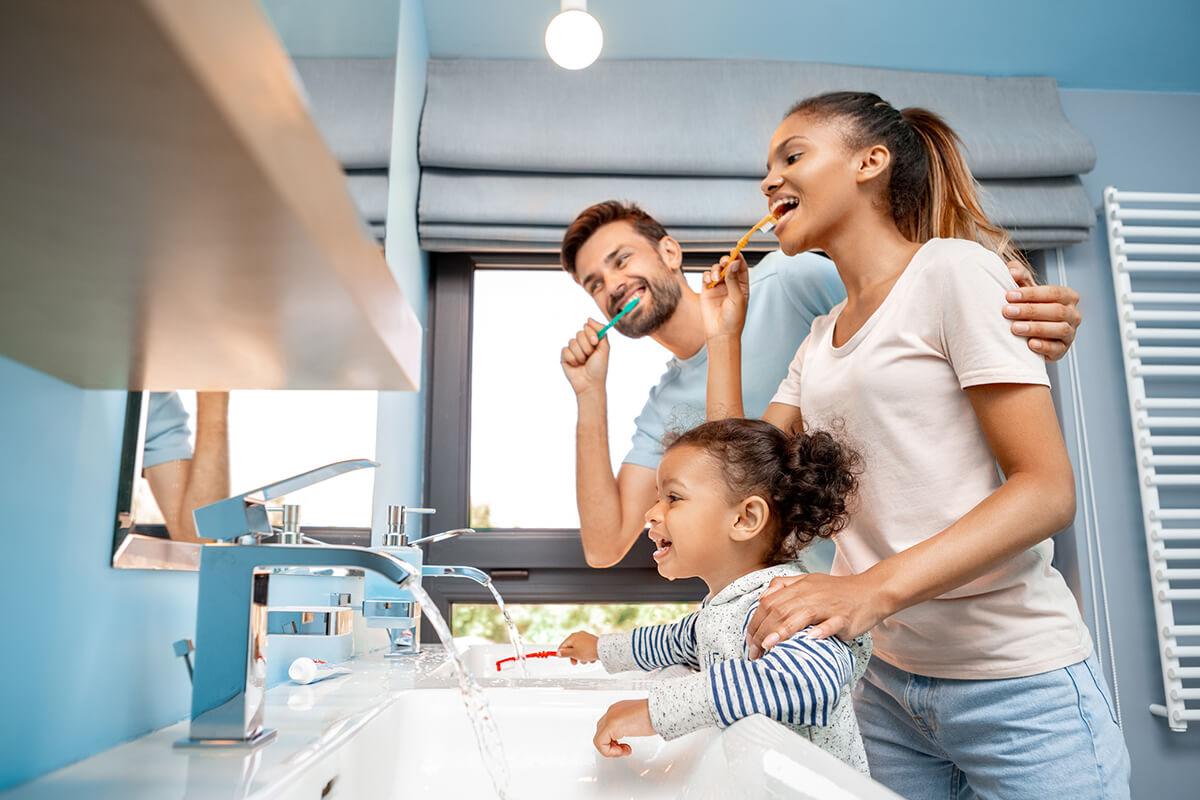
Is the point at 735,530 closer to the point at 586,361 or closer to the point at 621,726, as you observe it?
the point at 621,726

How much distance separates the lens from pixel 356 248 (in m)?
0.44

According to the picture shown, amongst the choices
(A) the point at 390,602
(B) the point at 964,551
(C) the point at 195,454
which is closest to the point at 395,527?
(A) the point at 390,602

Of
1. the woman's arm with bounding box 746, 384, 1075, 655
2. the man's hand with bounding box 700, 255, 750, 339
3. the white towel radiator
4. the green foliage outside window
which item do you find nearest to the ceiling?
the white towel radiator

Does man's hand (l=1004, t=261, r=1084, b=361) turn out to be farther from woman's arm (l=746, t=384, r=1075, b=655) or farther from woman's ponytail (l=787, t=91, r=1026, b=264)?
woman's ponytail (l=787, t=91, r=1026, b=264)

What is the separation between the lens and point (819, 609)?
0.80 meters

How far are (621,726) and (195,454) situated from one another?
0.51 m

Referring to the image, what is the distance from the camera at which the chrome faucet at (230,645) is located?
66cm

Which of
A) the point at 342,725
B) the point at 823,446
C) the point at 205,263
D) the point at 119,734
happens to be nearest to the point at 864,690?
the point at 823,446

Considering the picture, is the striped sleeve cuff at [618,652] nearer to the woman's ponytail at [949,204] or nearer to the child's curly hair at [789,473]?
the child's curly hair at [789,473]

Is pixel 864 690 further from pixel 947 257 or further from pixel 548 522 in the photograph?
pixel 548 522

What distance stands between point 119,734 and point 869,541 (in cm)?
86

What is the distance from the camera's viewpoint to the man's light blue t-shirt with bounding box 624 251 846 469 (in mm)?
1758

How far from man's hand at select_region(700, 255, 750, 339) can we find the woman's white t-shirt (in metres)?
0.46

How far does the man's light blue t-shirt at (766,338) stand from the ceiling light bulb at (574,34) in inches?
23.7
